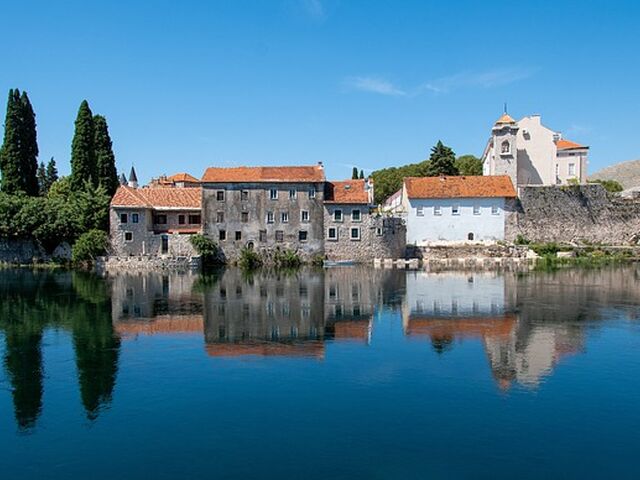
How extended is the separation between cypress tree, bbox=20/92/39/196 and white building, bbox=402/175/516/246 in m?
31.1

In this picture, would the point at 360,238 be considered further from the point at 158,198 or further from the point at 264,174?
the point at 158,198

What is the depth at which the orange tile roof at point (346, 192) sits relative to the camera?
150 feet

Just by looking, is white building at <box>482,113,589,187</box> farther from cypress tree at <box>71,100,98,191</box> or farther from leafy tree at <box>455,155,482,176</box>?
cypress tree at <box>71,100,98,191</box>

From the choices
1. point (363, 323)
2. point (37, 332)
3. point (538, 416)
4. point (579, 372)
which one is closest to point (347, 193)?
point (363, 323)

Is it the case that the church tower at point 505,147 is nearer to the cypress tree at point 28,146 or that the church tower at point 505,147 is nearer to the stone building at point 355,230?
the stone building at point 355,230

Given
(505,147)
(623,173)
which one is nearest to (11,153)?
(505,147)

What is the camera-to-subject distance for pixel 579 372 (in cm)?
1423

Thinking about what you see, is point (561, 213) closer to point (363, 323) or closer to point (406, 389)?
point (363, 323)

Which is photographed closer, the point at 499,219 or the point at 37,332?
the point at 37,332

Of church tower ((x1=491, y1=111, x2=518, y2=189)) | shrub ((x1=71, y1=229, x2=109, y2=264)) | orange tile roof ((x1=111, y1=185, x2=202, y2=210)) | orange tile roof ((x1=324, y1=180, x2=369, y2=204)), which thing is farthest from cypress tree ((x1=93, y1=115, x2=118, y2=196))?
church tower ((x1=491, y1=111, x2=518, y2=189))

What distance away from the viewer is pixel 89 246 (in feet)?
144

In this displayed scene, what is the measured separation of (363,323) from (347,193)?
86.5 feet

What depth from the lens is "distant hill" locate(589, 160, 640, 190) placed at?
88463 mm

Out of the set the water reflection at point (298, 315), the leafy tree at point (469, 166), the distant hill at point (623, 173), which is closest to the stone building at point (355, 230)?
the water reflection at point (298, 315)
